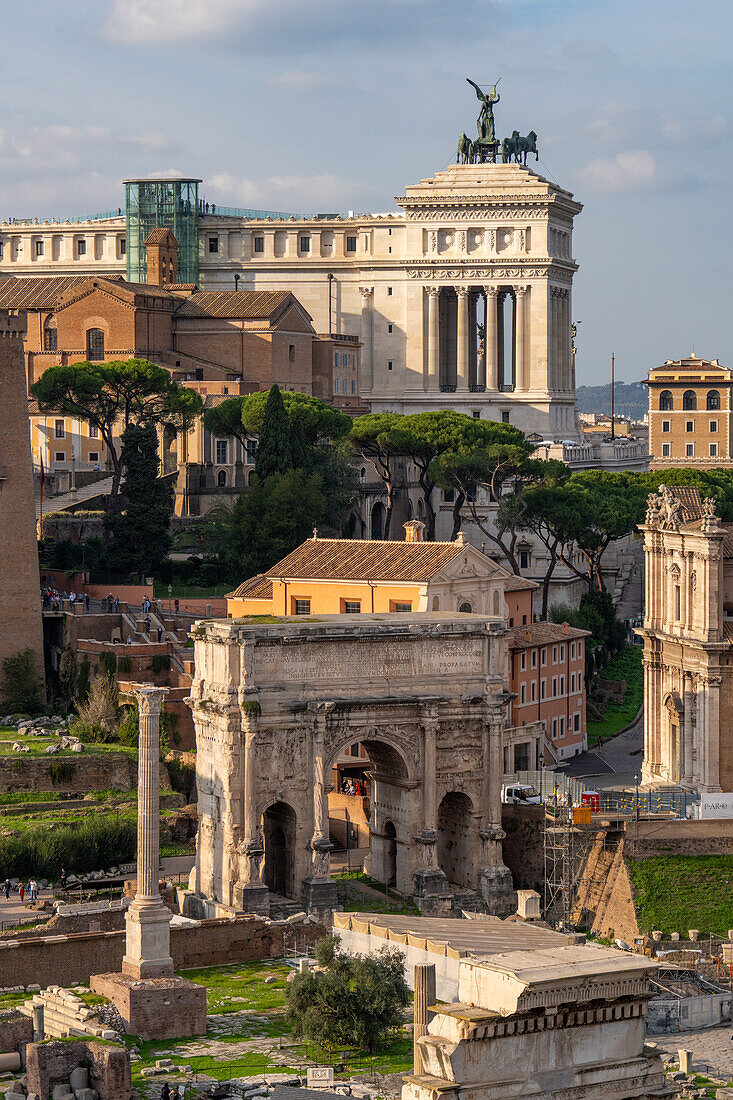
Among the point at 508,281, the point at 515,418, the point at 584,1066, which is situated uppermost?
the point at 508,281

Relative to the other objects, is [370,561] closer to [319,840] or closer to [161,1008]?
[319,840]

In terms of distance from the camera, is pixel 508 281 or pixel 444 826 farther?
pixel 508 281

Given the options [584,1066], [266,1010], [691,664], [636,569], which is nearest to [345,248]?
[636,569]

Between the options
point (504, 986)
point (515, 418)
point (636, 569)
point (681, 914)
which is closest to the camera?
point (504, 986)

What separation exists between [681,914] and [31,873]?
1705cm

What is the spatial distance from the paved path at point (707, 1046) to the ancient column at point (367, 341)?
3394 inches

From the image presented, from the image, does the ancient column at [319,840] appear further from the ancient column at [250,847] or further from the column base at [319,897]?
the ancient column at [250,847]

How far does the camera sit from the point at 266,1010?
45625mm

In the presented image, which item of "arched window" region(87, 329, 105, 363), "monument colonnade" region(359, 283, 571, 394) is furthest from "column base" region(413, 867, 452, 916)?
"monument colonnade" region(359, 283, 571, 394)

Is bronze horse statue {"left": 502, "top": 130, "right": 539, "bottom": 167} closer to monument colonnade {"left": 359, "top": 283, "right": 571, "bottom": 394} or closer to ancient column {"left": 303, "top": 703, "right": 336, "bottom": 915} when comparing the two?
monument colonnade {"left": 359, "top": 283, "right": 571, "bottom": 394}

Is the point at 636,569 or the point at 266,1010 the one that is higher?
the point at 636,569

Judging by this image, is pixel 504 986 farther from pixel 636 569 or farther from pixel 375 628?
pixel 636 569

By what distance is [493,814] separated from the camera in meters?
57.3

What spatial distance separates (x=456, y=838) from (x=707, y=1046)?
13.5 metres
